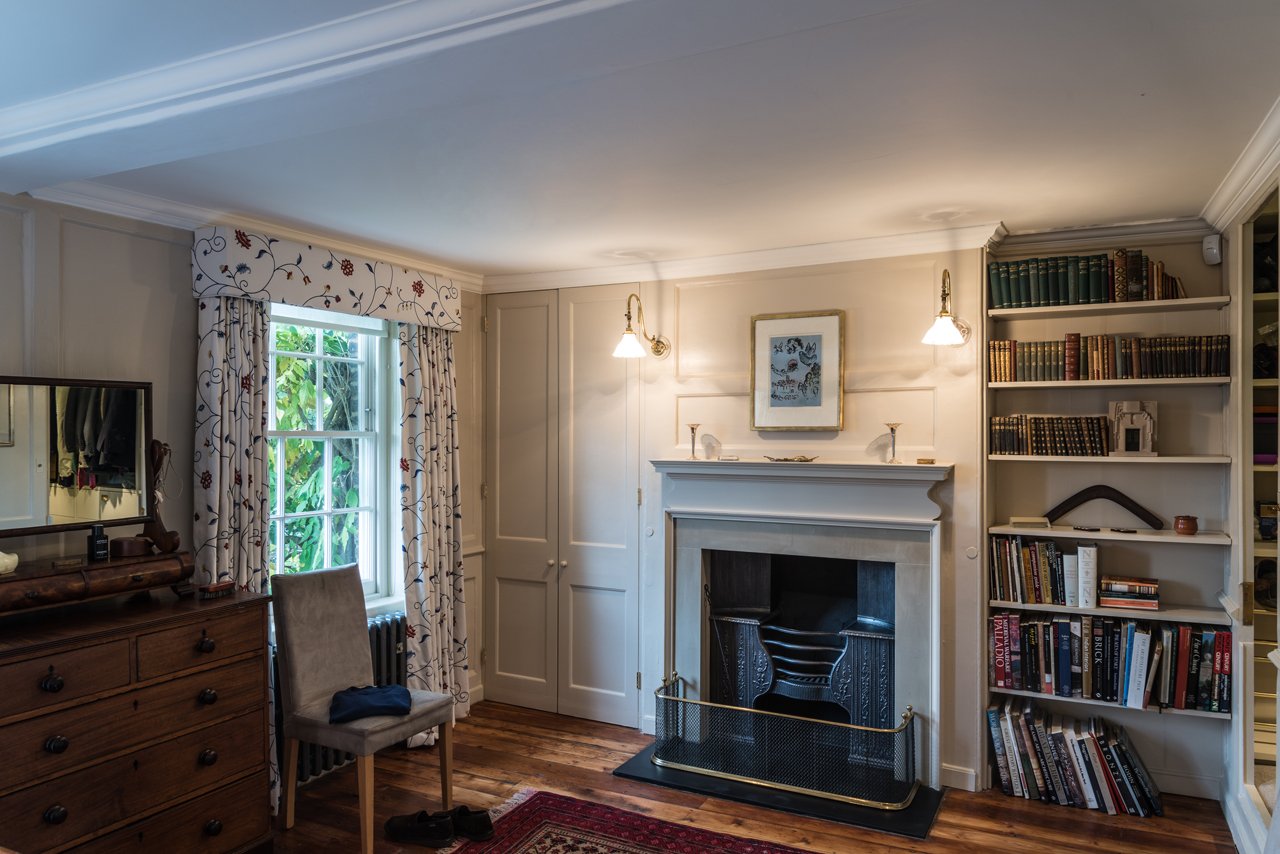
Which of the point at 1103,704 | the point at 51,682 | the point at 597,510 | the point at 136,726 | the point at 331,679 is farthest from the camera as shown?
the point at 597,510

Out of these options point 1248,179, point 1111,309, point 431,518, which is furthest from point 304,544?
point 1248,179

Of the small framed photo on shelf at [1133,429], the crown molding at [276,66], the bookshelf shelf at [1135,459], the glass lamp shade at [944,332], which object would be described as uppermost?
the crown molding at [276,66]

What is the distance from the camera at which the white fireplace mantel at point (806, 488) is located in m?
3.75

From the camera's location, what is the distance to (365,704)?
3213 millimetres

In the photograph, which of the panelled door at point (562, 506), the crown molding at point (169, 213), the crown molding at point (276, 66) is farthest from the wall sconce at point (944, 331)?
the crown molding at point (169, 213)

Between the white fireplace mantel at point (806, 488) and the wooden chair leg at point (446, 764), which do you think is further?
the white fireplace mantel at point (806, 488)

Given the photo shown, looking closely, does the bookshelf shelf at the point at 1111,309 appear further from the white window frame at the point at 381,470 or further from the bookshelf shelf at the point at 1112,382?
the white window frame at the point at 381,470

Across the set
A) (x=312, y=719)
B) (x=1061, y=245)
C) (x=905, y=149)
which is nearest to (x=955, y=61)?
(x=905, y=149)

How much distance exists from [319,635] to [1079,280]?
3.52 metres

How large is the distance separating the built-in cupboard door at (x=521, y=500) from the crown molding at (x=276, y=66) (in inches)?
107

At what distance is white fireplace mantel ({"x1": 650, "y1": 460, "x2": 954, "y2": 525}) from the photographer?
3.75 meters

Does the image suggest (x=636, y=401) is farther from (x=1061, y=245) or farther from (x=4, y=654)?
(x=4, y=654)

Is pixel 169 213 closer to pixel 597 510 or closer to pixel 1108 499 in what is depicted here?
pixel 597 510

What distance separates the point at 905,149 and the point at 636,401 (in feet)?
7.24
